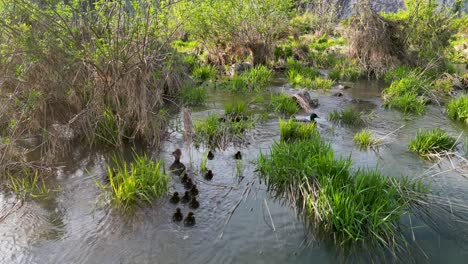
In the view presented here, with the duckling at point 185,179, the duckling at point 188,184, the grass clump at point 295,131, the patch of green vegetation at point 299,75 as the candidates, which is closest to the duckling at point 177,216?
the duckling at point 188,184

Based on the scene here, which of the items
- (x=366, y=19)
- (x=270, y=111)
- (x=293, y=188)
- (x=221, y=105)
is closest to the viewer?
(x=293, y=188)

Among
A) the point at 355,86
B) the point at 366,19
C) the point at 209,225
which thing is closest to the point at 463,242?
the point at 209,225

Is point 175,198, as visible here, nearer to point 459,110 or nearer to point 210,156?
point 210,156

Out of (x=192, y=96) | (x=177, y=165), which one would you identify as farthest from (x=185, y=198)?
(x=192, y=96)

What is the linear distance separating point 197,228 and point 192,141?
2972mm

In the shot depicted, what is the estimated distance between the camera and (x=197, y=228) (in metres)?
4.91

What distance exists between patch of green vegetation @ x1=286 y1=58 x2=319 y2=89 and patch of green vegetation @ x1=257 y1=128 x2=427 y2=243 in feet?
22.5

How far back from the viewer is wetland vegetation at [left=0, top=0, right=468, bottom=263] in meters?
4.98

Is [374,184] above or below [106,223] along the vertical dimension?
above

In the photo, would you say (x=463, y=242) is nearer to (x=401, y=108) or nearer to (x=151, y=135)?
(x=151, y=135)

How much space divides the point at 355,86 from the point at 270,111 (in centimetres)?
474

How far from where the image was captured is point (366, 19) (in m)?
14.2

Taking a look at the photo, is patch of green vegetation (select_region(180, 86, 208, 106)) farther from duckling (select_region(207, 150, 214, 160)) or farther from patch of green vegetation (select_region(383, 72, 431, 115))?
patch of green vegetation (select_region(383, 72, 431, 115))

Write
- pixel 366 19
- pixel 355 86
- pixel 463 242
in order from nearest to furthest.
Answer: pixel 463 242 < pixel 355 86 < pixel 366 19
